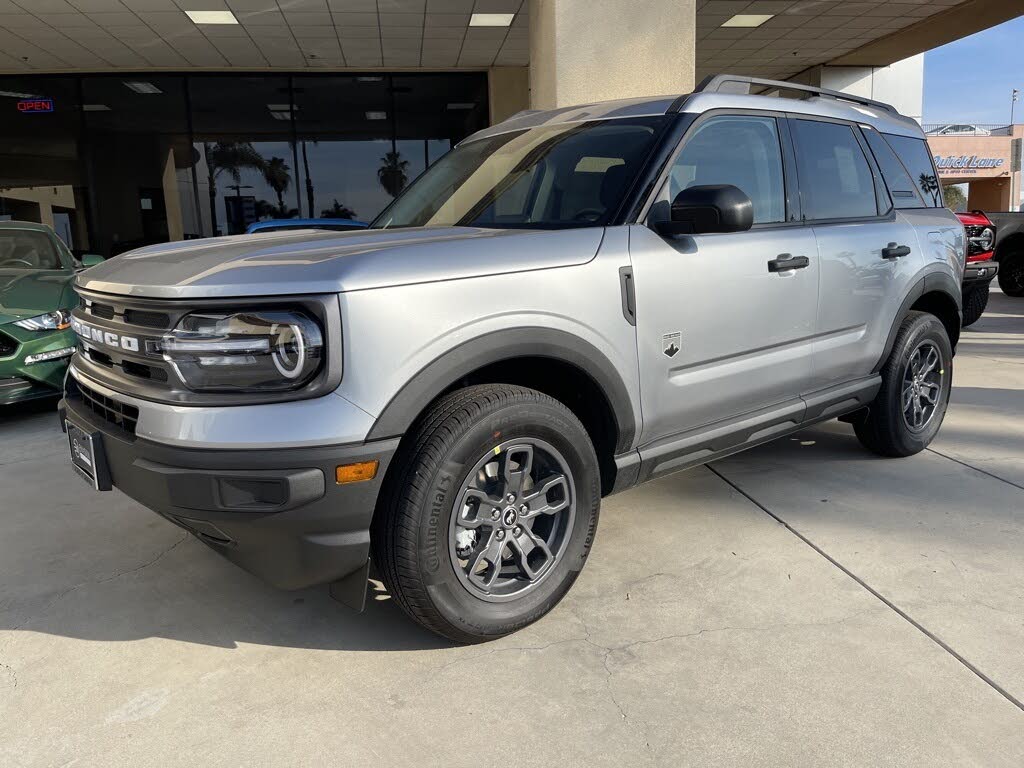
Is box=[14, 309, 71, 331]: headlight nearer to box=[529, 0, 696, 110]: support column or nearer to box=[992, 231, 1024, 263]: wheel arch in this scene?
box=[529, 0, 696, 110]: support column

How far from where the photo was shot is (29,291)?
19.0 feet

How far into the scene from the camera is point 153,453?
2.08 meters

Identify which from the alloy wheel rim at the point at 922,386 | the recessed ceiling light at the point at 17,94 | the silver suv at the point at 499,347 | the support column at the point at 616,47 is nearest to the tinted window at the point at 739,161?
the silver suv at the point at 499,347

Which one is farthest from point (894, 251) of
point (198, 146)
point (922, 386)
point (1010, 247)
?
point (198, 146)

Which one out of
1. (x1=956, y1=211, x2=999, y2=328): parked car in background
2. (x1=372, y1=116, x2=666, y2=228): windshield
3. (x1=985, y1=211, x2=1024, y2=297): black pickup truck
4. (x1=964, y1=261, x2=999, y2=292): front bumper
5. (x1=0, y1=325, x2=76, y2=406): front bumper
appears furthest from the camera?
(x1=985, y1=211, x2=1024, y2=297): black pickup truck

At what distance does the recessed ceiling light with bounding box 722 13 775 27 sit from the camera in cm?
1218

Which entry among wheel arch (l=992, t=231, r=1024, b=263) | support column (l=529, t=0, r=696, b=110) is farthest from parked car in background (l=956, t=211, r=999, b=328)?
wheel arch (l=992, t=231, r=1024, b=263)

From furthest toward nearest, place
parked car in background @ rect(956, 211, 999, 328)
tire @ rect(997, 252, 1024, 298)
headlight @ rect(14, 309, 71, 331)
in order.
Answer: tire @ rect(997, 252, 1024, 298), parked car in background @ rect(956, 211, 999, 328), headlight @ rect(14, 309, 71, 331)

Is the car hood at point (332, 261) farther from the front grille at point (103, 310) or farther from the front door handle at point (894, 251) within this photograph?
the front door handle at point (894, 251)

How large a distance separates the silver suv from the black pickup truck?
9.73 metres

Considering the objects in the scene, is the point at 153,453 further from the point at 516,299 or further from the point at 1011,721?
the point at 1011,721

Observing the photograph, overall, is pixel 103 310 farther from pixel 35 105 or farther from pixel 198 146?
pixel 35 105

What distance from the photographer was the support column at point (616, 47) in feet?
25.0

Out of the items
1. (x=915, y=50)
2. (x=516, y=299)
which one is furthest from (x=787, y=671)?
(x=915, y=50)
